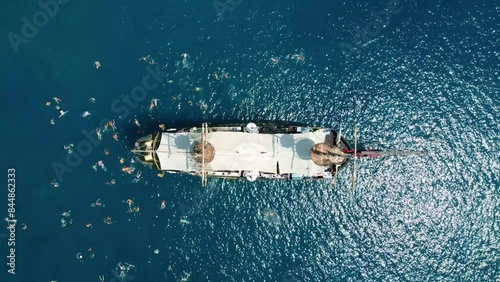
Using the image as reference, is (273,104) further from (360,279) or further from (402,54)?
(360,279)

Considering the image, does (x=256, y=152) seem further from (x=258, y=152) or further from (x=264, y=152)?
(x=264, y=152)

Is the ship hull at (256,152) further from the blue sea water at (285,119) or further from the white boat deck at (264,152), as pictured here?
the blue sea water at (285,119)

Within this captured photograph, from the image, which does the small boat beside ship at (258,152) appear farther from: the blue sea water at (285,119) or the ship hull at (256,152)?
the blue sea water at (285,119)

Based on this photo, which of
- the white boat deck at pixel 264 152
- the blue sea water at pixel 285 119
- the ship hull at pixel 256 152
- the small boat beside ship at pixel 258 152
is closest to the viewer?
the small boat beside ship at pixel 258 152

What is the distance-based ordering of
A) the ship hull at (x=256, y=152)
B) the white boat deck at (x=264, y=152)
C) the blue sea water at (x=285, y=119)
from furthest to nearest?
the blue sea water at (x=285, y=119) → the white boat deck at (x=264, y=152) → the ship hull at (x=256, y=152)

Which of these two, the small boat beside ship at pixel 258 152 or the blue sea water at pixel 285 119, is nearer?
the small boat beside ship at pixel 258 152

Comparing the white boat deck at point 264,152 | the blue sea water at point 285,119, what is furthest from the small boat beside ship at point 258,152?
the blue sea water at point 285,119

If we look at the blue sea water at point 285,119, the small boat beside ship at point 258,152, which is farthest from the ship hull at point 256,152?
the blue sea water at point 285,119

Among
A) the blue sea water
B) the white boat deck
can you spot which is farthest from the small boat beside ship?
the blue sea water

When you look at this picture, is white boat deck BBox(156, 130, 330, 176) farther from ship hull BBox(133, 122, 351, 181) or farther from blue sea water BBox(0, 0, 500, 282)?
blue sea water BBox(0, 0, 500, 282)
